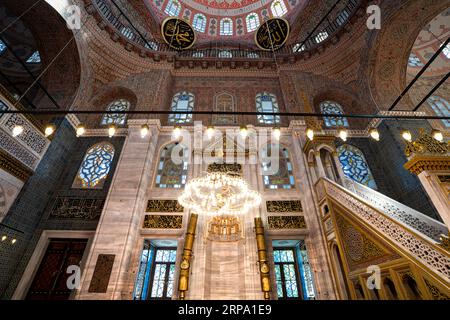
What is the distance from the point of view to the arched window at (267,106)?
357 inches

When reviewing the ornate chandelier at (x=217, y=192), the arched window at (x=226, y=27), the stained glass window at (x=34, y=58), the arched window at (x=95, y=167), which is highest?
the arched window at (x=226, y=27)

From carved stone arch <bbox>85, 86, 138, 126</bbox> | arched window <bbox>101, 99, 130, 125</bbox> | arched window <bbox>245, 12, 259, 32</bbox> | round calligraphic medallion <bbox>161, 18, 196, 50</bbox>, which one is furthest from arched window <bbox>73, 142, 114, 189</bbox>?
arched window <bbox>245, 12, 259, 32</bbox>

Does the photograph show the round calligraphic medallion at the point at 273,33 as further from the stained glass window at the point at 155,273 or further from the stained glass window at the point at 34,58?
the stained glass window at the point at 155,273

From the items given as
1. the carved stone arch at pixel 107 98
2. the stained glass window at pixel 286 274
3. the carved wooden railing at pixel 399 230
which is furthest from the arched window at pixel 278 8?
the stained glass window at pixel 286 274

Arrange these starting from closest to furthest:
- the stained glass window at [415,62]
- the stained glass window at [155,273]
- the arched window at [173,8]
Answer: the stained glass window at [155,273], the stained glass window at [415,62], the arched window at [173,8]

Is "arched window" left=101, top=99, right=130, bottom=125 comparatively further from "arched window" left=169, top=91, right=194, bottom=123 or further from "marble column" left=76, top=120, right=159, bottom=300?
"arched window" left=169, top=91, right=194, bottom=123

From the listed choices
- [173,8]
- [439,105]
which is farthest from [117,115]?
[439,105]

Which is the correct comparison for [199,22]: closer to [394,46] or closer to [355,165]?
[394,46]

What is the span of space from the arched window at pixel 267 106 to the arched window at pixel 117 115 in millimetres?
5848

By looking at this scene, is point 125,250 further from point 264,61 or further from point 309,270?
point 264,61

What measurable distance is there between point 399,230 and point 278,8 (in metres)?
13.5

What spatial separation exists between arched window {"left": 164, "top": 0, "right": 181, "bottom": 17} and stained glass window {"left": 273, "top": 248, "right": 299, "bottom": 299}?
1356 cm
